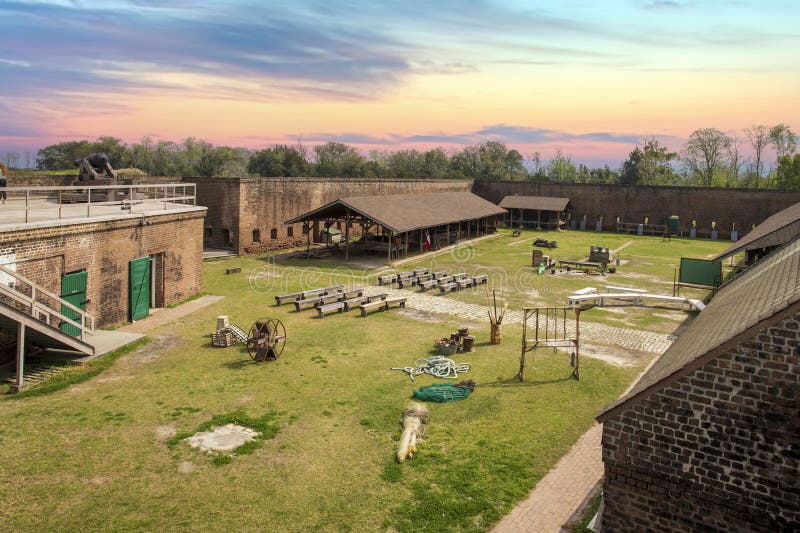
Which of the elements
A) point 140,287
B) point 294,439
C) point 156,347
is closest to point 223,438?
point 294,439

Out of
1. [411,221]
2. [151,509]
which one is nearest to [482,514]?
[151,509]

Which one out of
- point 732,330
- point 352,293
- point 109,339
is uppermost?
point 732,330

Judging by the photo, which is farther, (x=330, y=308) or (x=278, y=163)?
(x=278, y=163)

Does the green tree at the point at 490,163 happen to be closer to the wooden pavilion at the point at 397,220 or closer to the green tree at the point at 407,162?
the green tree at the point at 407,162

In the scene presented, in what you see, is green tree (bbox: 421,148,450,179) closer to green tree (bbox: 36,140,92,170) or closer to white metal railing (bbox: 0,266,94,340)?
green tree (bbox: 36,140,92,170)

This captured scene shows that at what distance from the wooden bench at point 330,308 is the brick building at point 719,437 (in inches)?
541

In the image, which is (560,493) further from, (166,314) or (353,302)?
(166,314)

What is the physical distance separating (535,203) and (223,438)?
46.0 metres

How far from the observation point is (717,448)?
20.4 ft

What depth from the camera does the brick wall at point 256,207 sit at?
32375mm

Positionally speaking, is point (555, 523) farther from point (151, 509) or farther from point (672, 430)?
point (151, 509)

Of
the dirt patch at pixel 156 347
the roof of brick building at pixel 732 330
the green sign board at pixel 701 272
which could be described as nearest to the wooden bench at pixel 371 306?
the dirt patch at pixel 156 347

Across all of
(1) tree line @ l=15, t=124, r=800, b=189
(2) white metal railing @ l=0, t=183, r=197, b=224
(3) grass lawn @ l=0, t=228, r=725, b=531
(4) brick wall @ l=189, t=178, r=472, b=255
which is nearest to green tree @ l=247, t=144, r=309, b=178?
(1) tree line @ l=15, t=124, r=800, b=189

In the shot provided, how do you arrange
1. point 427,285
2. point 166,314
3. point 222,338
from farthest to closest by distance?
point 427,285
point 166,314
point 222,338
